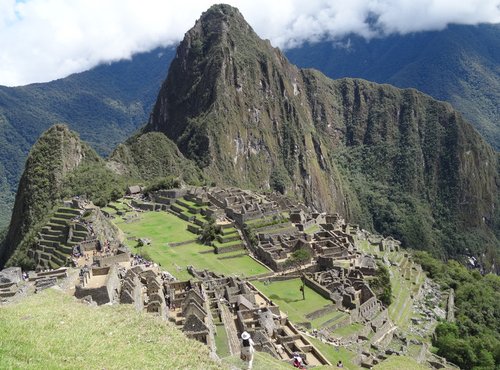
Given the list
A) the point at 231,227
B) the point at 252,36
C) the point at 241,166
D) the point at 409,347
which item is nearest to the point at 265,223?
the point at 231,227

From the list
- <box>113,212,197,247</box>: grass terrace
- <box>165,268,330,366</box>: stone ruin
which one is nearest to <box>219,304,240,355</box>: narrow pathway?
<box>165,268,330,366</box>: stone ruin

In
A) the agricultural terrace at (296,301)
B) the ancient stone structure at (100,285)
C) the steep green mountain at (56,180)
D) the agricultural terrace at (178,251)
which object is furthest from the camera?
the steep green mountain at (56,180)

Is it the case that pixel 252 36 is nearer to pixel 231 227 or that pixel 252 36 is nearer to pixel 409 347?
pixel 231 227

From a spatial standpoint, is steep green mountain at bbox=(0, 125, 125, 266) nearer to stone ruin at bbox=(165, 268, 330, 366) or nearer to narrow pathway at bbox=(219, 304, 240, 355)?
stone ruin at bbox=(165, 268, 330, 366)

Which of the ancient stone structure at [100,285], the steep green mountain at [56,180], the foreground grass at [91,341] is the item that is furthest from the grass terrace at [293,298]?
the steep green mountain at [56,180]

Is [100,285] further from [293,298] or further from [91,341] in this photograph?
[293,298]

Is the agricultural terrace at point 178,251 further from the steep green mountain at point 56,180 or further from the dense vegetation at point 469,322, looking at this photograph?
the dense vegetation at point 469,322

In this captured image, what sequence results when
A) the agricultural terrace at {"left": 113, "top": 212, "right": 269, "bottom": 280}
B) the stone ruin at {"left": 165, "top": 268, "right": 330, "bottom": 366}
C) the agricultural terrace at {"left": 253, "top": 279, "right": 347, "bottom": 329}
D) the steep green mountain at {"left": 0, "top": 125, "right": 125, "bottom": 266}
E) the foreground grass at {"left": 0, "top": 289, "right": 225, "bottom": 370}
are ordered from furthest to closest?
the steep green mountain at {"left": 0, "top": 125, "right": 125, "bottom": 266} → the agricultural terrace at {"left": 113, "top": 212, "right": 269, "bottom": 280} → the agricultural terrace at {"left": 253, "top": 279, "right": 347, "bottom": 329} → the stone ruin at {"left": 165, "top": 268, "right": 330, "bottom": 366} → the foreground grass at {"left": 0, "top": 289, "right": 225, "bottom": 370}
